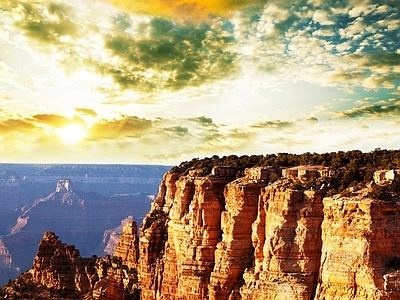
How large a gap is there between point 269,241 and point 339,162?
7.89m

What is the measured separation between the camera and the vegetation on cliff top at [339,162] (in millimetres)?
34125

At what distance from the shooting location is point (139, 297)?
54031 millimetres

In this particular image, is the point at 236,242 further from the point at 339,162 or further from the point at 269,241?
the point at 339,162

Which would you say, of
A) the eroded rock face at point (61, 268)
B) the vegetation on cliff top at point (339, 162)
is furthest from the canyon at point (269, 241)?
the eroded rock face at point (61, 268)

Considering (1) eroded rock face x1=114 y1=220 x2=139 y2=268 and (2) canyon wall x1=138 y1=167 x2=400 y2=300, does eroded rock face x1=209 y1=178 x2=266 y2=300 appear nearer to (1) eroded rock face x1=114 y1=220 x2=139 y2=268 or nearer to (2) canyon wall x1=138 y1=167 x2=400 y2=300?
(2) canyon wall x1=138 y1=167 x2=400 y2=300

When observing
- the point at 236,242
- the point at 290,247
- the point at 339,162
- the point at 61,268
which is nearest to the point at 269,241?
the point at 290,247

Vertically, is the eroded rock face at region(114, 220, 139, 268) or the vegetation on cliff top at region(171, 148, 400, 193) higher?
the vegetation on cliff top at region(171, 148, 400, 193)

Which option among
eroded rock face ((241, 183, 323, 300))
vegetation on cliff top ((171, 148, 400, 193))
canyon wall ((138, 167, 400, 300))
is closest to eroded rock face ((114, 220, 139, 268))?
canyon wall ((138, 167, 400, 300))

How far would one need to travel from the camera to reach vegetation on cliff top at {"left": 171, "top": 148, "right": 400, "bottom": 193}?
34.1 meters

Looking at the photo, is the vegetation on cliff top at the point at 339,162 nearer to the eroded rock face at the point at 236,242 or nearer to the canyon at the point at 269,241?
the canyon at the point at 269,241

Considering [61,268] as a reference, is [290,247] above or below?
above

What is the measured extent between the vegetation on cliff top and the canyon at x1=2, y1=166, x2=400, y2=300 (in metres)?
0.88

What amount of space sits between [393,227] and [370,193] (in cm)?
214

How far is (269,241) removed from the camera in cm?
3425
